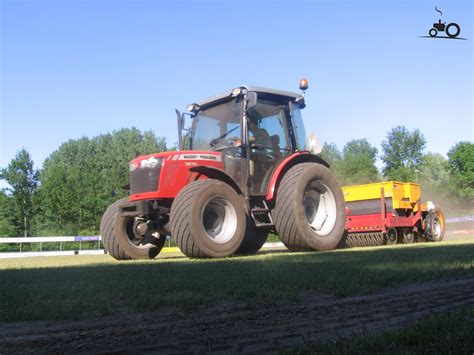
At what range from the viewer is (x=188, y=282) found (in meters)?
4.12

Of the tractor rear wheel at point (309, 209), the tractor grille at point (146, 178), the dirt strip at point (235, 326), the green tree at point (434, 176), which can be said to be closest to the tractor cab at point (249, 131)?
the tractor rear wheel at point (309, 209)

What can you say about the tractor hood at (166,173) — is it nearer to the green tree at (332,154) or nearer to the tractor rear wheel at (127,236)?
the tractor rear wheel at (127,236)

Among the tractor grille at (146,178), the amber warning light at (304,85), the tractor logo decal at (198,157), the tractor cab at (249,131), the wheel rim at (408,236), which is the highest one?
the amber warning light at (304,85)

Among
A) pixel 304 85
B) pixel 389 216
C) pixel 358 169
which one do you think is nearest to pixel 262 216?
pixel 304 85

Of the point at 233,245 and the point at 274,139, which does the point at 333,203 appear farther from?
the point at 233,245

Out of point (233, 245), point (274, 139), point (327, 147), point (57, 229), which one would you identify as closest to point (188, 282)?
point (233, 245)

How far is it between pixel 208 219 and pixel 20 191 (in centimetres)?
3633

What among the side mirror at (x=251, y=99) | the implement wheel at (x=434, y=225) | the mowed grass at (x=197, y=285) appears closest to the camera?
the mowed grass at (x=197, y=285)

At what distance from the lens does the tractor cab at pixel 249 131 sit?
8.01 metres

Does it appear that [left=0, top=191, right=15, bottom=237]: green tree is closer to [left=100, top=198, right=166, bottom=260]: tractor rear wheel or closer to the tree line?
the tree line

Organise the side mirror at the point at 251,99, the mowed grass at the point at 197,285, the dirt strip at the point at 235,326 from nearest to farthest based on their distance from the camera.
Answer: the dirt strip at the point at 235,326 < the mowed grass at the point at 197,285 < the side mirror at the point at 251,99

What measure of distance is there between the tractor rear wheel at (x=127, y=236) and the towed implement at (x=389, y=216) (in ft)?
19.7

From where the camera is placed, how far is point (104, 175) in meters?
44.5

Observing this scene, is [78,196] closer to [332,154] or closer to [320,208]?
[320,208]
